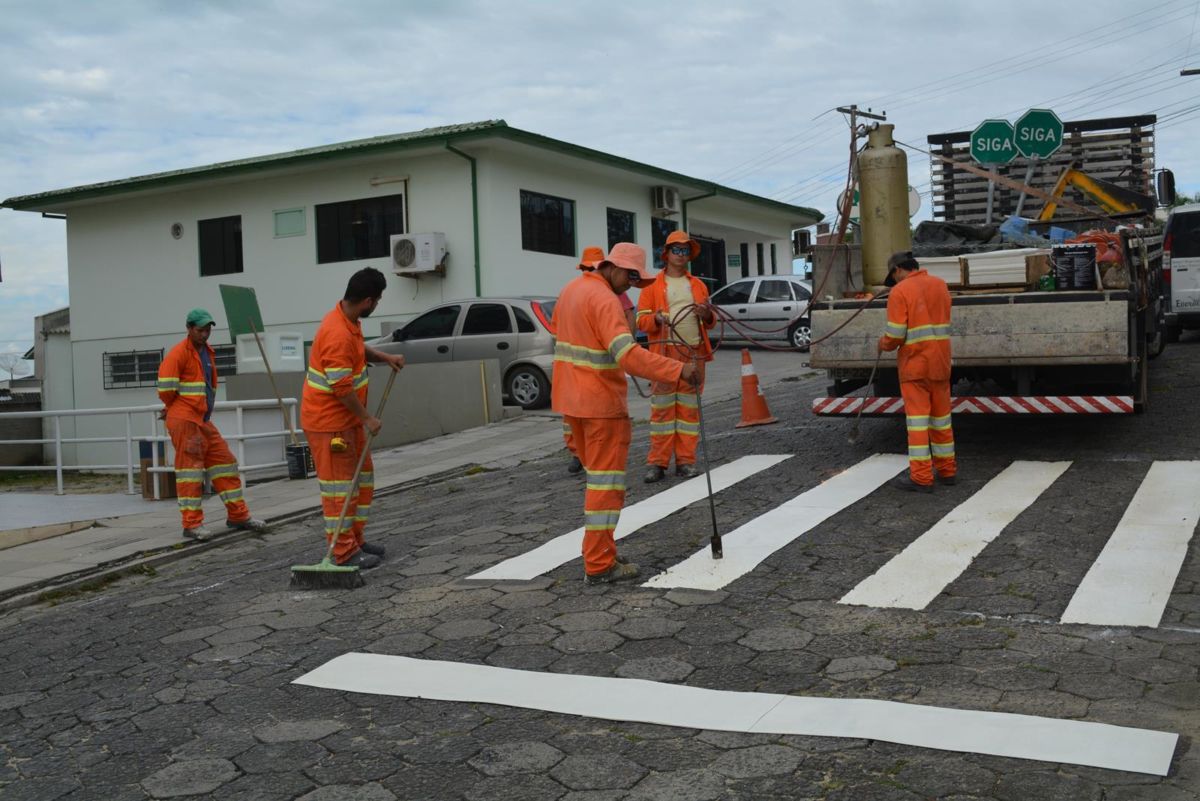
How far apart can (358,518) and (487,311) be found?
9310mm

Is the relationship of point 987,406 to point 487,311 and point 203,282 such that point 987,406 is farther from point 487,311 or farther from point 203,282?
point 203,282

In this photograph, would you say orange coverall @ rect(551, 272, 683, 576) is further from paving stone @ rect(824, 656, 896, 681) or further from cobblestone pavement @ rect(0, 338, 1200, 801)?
paving stone @ rect(824, 656, 896, 681)

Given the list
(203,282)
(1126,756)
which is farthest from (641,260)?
(203,282)

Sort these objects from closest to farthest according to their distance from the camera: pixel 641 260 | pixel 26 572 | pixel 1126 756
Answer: pixel 1126 756 < pixel 641 260 < pixel 26 572

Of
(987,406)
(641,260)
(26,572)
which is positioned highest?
(641,260)

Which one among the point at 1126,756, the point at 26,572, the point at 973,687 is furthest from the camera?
the point at 26,572

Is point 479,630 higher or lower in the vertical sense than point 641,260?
lower

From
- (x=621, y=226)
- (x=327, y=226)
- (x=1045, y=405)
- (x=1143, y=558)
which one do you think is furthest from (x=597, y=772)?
(x=621, y=226)

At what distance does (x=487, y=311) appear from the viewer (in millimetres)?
16516

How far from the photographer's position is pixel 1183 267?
60.2 feet

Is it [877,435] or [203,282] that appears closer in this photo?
[877,435]

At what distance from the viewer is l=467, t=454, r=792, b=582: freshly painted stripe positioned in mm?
6934

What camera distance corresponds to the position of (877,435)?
10617mm

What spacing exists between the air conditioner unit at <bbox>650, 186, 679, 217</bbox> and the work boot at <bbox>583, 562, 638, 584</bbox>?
19061mm
